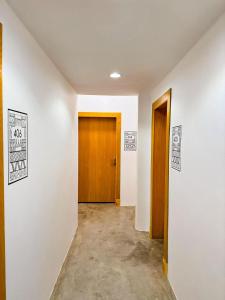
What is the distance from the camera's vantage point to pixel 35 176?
1.76 m

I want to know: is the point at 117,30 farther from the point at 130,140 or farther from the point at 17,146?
the point at 130,140

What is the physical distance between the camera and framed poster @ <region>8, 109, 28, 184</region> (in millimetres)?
1324

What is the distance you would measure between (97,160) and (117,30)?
3.98 meters

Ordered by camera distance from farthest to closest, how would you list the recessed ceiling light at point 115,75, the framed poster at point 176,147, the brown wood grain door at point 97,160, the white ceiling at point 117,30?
the brown wood grain door at point 97,160 < the recessed ceiling light at point 115,75 < the framed poster at point 176,147 < the white ceiling at point 117,30

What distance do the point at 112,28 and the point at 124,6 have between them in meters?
0.27

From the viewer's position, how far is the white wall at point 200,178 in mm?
1383

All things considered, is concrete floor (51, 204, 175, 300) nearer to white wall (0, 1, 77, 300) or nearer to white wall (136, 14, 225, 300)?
white wall (0, 1, 77, 300)

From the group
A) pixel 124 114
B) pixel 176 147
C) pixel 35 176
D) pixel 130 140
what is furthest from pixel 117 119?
pixel 35 176

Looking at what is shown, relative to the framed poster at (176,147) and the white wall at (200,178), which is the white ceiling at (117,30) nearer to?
the white wall at (200,178)

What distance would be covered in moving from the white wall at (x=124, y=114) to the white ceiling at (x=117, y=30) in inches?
101

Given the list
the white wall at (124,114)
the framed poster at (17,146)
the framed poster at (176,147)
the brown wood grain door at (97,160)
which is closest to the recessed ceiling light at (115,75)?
the framed poster at (176,147)

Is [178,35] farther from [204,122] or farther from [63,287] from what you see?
[63,287]

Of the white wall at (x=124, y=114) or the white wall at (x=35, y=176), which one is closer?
the white wall at (x=35, y=176)

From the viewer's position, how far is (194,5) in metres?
1.27
